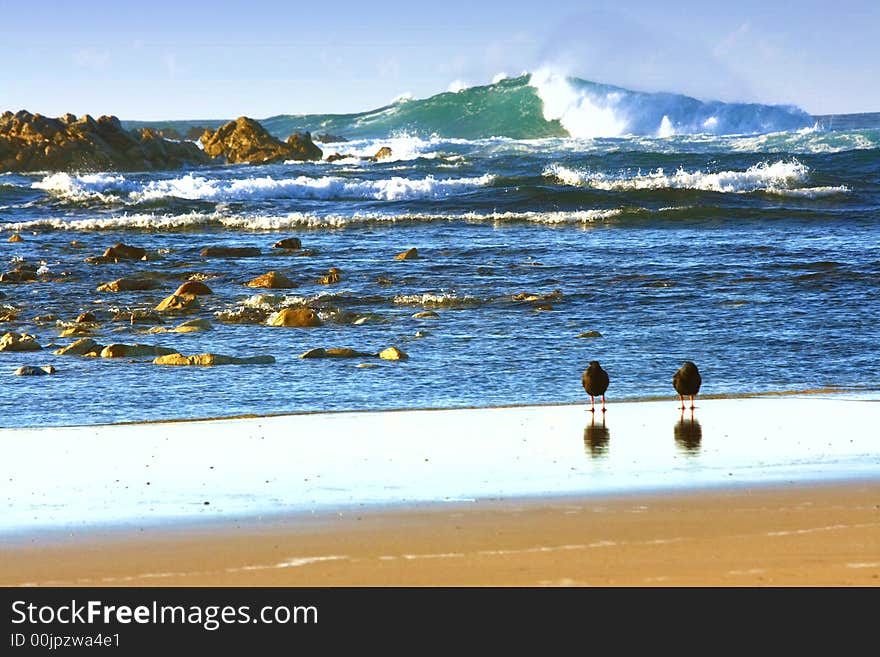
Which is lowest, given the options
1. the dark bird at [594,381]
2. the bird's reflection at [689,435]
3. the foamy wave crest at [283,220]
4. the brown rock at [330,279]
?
the bird's reflection at [689,435]

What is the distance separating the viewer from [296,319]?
1282cm

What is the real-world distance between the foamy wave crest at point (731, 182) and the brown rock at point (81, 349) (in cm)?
1908

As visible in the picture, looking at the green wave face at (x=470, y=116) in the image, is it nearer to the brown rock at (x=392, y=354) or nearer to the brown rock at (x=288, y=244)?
the brown rock at (x=288, y=244)

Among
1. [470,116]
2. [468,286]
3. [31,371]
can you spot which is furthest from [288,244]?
[470,116]

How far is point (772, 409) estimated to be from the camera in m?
8.48

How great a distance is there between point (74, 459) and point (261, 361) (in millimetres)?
3560

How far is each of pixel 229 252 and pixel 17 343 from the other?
27.2ft

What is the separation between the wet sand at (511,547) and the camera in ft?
16.1

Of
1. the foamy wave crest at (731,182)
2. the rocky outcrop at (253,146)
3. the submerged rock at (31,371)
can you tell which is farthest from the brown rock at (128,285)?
the rocky outcrop at (253,146)

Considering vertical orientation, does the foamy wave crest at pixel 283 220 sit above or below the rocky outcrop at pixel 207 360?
above

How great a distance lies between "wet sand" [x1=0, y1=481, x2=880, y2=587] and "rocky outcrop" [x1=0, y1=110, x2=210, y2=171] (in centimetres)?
4615

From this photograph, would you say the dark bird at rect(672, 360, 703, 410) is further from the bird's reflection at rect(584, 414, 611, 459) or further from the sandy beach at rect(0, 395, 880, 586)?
the bird's reflection at rect(584, 414, 611, 459)
